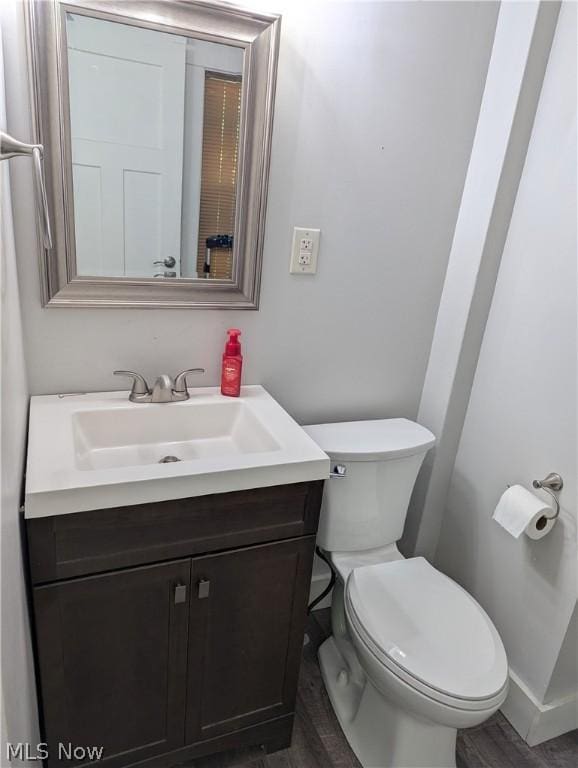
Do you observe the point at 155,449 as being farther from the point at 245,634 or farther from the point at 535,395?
the point at 535,395

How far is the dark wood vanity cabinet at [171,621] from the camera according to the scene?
1077mm

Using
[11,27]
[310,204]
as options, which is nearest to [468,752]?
[310,204]

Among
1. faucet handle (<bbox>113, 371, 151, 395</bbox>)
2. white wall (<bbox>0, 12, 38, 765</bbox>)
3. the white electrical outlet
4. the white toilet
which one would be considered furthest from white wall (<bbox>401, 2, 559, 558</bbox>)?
white wall (<bbox>0, 12, 38, 765</bbox>)

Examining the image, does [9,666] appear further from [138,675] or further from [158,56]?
[158,56]

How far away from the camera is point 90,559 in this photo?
1072 mm

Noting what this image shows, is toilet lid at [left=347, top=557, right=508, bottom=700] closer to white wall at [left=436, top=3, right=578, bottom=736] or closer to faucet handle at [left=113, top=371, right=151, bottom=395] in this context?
white wall at [left=436, top=3, right=578, bottom=736]

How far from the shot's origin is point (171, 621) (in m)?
1.19

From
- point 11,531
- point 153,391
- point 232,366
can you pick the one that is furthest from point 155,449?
point 11,531

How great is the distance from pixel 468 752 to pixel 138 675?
1001mm

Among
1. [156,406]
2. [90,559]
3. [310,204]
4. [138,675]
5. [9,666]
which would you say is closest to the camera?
[9,666]

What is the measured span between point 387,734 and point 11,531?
1132mm

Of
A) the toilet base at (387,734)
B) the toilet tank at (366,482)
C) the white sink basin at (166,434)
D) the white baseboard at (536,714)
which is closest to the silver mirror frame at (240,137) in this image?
the white sink basin at (166,434)

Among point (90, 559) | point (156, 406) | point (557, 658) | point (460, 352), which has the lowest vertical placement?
point (557, 658)

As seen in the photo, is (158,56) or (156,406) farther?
(156,406)
